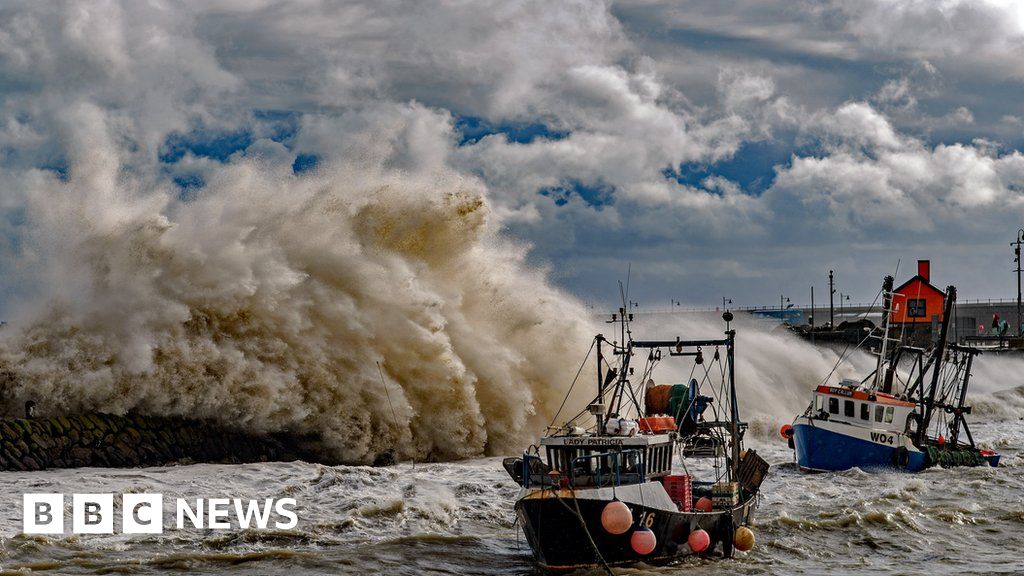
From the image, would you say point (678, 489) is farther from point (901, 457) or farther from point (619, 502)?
point (901, 457)

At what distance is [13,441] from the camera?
30062mm

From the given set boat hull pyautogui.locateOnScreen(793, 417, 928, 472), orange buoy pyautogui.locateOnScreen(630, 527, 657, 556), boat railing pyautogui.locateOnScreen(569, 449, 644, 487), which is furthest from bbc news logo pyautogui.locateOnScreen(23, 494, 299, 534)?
boat hull pyautogui.locateOnScreen(793, 417, 928, 472)

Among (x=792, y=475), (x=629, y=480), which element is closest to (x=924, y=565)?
(x=629, y=480)

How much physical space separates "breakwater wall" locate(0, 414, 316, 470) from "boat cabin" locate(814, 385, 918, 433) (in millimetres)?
17766

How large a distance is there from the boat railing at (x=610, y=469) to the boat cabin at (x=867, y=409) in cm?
1935

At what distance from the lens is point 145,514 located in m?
25.1

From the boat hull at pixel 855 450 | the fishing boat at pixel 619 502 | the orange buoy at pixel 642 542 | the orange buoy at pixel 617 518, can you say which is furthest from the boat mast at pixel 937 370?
the orange buoy at pixel 617 518

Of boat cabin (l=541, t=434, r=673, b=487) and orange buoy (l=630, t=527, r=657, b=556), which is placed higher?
boat cabin (l=541, t=434, r=673, b=487)

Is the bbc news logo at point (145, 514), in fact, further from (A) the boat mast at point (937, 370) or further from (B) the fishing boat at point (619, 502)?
(A) the boat mast at point (937, 370)

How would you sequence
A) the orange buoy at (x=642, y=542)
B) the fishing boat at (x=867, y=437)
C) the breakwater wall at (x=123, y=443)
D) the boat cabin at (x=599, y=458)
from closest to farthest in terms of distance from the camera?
the orange buoy at (x=642, y=542) → the boat cabin at (x=599, y=458) → the breakwater wall at (x=123, y=443) → the fishing boat at (x=867, y=437)

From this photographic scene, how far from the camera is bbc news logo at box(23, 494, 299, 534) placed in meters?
23.8

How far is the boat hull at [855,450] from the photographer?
125 feet

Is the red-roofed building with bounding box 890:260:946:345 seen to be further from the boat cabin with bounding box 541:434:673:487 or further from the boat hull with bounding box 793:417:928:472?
the boat cabin with bounding box 541:434:673:487

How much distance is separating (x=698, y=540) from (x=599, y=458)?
2.57 meters
